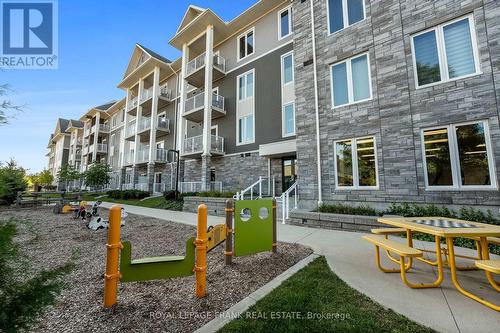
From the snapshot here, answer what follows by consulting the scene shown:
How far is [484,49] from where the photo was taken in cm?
650

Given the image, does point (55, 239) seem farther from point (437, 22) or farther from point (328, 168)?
point (437, 22)

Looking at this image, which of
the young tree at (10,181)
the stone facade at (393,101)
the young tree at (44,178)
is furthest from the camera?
the young tree at (44,178)

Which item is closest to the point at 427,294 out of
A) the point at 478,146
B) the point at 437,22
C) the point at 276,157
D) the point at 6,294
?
the point at 6,294

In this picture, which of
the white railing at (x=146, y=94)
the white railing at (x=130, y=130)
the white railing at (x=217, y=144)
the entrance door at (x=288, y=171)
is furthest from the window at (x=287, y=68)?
the white railing at (x=130, y=130)

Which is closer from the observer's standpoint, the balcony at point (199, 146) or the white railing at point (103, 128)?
the balcony at point (199, 146)

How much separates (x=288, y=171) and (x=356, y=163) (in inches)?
194

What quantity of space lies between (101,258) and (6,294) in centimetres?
388

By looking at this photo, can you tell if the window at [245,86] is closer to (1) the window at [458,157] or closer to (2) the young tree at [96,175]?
(1) the window at [458,157]

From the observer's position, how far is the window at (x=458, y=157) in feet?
20.8

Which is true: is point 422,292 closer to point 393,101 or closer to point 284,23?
point 393,101

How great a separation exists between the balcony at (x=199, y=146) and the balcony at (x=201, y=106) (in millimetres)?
1906

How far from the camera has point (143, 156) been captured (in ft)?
72.3

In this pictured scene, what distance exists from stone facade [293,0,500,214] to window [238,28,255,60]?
20.8ft

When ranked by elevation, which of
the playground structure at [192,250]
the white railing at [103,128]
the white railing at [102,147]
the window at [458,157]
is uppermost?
the white railing at [103,128]
